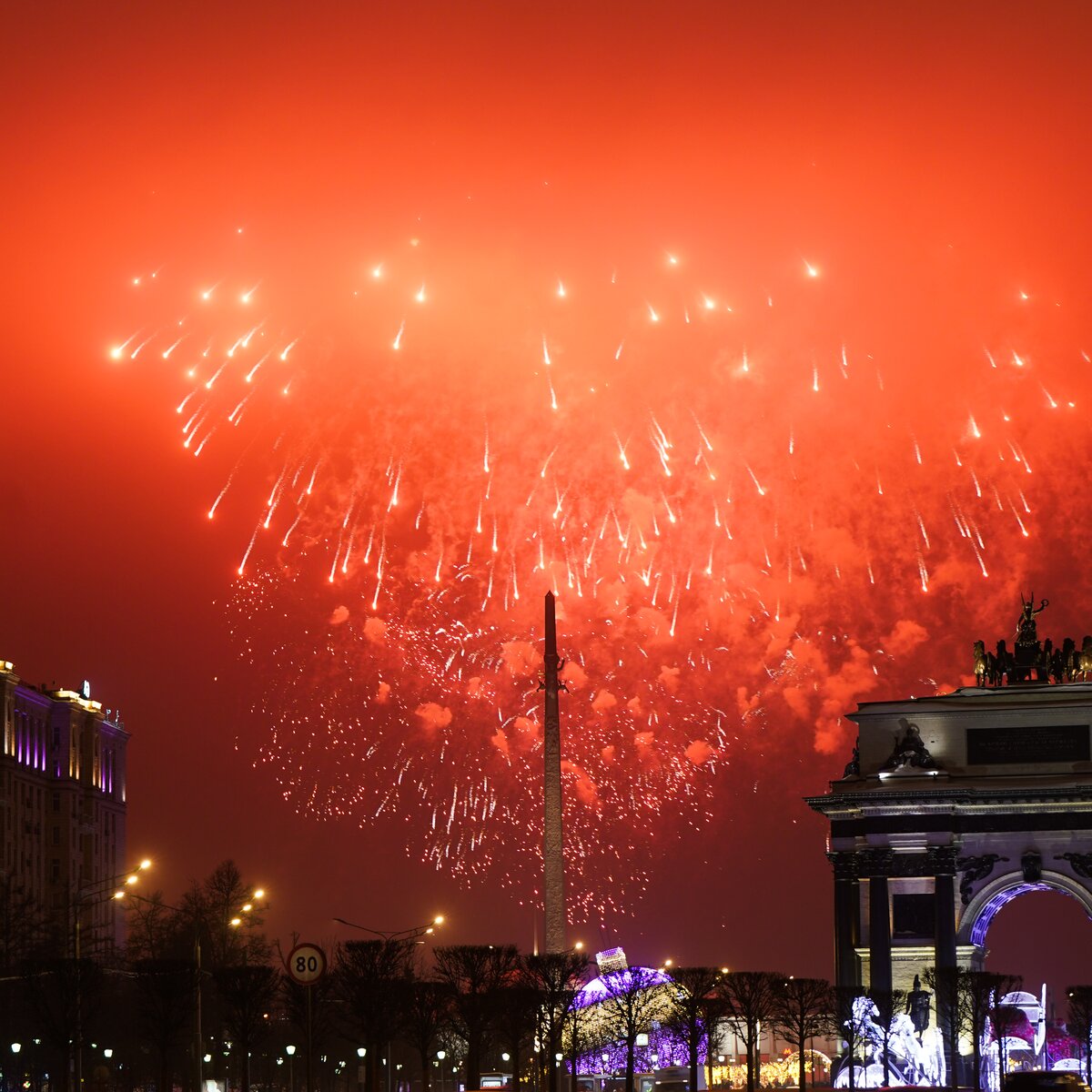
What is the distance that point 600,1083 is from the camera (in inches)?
3853

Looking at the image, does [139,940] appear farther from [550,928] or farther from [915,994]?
[915,994]

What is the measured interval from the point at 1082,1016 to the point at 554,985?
2778 cm

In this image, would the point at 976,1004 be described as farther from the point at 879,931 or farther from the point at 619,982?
the point at 619,982

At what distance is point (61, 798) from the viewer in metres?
158

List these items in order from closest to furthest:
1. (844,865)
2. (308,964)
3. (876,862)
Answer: (308,964) < (876,862) < (844,865)

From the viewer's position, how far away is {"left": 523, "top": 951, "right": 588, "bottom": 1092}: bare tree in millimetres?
78125

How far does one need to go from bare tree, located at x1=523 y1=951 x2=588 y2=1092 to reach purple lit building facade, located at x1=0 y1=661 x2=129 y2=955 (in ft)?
213

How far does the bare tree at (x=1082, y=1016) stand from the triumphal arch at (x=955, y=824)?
3.51 meters

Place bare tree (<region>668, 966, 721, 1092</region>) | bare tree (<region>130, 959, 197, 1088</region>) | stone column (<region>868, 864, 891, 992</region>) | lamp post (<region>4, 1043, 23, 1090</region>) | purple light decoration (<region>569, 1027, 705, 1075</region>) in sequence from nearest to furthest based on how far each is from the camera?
bare tree (<region>130, 959, 197, 1088</region>)
bare tree (<region>668, 966, 721, 1092</region>)
lamp post (<region>4, 1043, 23, 1090</region>)
stone column (<region>868, 864, 891, 992</region>)
purple light decoration (<region>569, 1027, 705, 1075</region>)

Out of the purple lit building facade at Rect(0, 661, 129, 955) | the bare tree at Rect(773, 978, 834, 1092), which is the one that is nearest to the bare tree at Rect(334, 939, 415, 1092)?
the bare tree at Rect(773, 978, 834, 1092)

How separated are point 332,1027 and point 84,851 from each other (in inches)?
2539

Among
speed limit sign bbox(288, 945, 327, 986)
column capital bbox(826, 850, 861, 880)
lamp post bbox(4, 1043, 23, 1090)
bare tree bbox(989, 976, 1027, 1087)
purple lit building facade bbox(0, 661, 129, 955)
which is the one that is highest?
purple lit building facade bbox(0, 661, 129, 955)

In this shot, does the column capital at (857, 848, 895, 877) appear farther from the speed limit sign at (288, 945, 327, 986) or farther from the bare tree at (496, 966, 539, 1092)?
the speed limit sign at (288, 945, 327, 986)

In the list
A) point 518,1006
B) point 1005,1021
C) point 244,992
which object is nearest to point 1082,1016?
point 1005,1021
